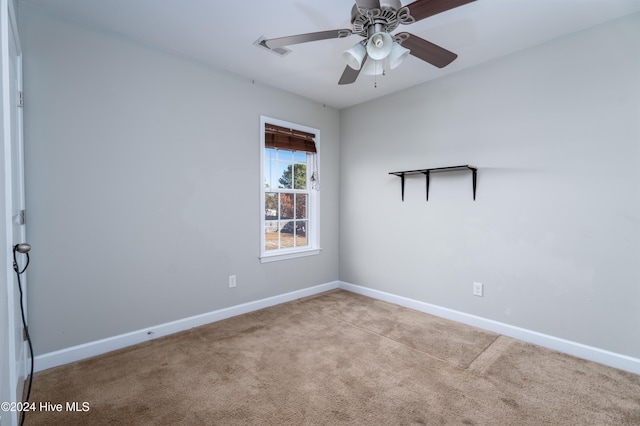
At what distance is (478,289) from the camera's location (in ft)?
9.99

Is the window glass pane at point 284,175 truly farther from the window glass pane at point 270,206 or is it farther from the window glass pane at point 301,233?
the window glass pane at point 301,233

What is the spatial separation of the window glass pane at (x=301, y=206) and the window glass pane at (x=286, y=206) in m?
0.11

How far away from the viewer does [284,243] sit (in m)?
3.90

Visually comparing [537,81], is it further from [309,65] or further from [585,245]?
[309,65]

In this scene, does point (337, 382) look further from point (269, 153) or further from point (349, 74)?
point (269, 153)

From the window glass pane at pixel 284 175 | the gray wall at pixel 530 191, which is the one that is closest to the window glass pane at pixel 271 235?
the window glass pane at pixel 284 175

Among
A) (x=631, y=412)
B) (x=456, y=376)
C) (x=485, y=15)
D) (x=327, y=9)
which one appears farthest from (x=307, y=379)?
(x=485, y=15)

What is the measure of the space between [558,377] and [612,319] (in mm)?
681

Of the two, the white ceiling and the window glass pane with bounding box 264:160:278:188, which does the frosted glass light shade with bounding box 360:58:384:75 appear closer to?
the white ceiling

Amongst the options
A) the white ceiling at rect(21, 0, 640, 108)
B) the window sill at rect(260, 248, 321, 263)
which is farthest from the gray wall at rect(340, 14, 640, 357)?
the window sill at rect(260, 248, 321, 263)

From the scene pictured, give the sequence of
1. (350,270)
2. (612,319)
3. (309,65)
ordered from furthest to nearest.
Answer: (350,270) → (309,65) → (612,319)

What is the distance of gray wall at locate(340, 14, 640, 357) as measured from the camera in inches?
90.9

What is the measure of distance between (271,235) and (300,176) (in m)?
0.90

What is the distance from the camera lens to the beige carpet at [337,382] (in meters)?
1.76
